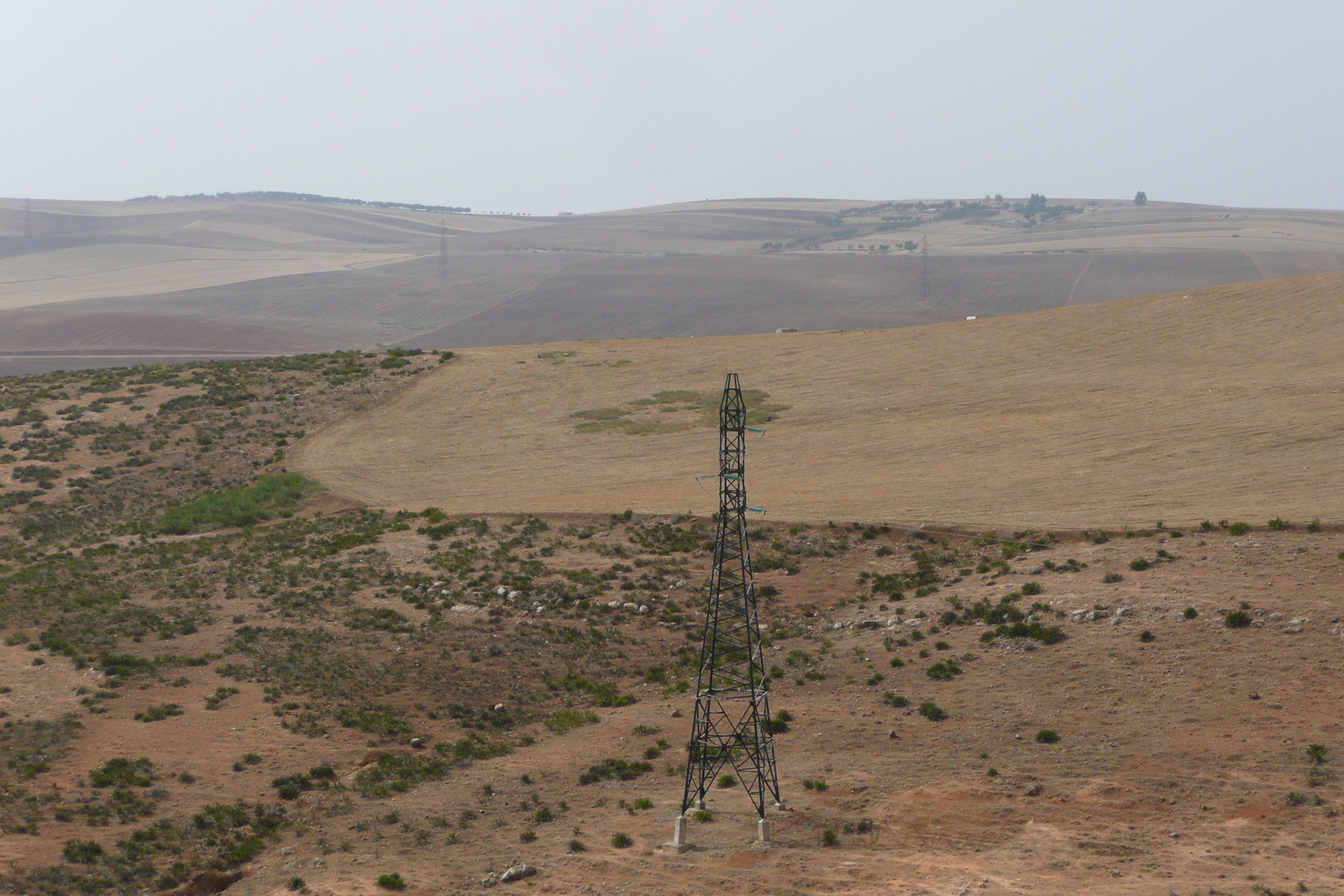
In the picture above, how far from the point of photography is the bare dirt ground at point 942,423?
1588 inches

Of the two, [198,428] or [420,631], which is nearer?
[420,631]

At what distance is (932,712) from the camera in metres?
24.7

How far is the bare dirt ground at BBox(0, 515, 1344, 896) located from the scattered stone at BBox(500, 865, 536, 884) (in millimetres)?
166

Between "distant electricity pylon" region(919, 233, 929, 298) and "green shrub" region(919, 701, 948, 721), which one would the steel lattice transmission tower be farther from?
"distant electricity pylon" region(919, 233, 929, 298)

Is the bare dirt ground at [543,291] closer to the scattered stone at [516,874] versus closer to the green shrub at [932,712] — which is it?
the green shrub at [932,712]

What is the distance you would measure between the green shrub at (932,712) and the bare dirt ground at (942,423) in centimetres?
1280

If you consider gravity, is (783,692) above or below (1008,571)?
below

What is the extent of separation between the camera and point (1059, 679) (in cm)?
2558

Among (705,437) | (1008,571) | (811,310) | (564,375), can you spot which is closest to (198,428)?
(564,375)

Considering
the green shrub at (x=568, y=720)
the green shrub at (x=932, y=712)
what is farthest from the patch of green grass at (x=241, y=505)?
the green shrub at (x=932, y=712)

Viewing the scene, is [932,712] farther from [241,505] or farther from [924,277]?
[924,277]

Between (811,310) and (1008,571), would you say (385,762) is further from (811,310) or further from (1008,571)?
(811,310)

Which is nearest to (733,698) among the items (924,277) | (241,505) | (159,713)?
(159,713)

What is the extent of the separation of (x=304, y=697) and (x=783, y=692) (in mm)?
12062
